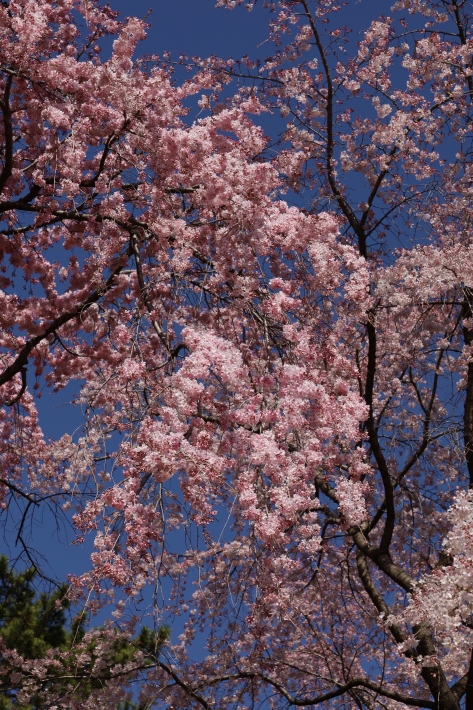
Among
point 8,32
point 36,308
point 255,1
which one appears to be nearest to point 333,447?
point 36,308

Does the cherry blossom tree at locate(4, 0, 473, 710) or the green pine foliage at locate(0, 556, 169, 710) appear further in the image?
the green pine foliage at locate(0, 556, 169, 710)

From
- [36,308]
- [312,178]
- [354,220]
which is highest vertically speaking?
[312,178]

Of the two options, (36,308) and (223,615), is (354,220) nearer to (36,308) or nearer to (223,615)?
(36,308)

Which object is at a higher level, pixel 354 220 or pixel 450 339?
pixel 354 220

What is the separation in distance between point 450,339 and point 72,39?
4984 mm

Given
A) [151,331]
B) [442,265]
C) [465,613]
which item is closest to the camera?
[465,613]

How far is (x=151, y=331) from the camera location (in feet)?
27.5

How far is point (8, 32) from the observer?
22.1 feet

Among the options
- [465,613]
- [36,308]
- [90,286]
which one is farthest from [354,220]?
[465,613]

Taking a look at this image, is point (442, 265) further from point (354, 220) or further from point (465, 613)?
point (465, 613)

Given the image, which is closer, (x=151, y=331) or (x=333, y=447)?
(x=333, y=447)

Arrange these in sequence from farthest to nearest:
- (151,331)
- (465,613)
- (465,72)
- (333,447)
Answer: (465,72) < (151,331) < (333,447) < (465,613)

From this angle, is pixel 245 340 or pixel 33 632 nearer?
pixel 245 340

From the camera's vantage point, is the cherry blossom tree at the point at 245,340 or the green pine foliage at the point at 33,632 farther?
the green pine foliage at the point at 33,632
